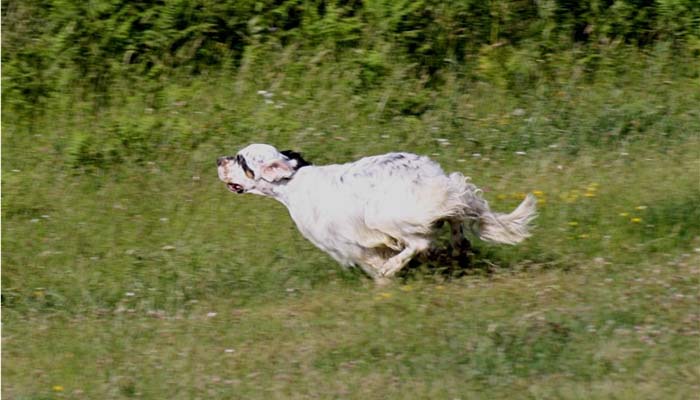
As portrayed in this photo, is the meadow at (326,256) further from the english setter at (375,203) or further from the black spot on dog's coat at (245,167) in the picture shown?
the black spot on dog's coat at (245,167)

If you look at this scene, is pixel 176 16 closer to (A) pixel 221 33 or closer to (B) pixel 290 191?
(A) pixel 221 33

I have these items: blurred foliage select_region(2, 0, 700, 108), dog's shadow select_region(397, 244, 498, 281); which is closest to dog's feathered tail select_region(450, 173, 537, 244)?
dog's shadow select_region(397, 244, 498, 281)

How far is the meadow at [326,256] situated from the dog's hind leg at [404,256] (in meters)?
0.11

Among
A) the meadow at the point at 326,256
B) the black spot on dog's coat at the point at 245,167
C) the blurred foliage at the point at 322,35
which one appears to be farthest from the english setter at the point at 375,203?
the blurred foliage at the point at 322,35

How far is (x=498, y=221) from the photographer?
850cm

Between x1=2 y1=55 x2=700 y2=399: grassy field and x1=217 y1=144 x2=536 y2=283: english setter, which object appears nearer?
x1=2 y1=55 x2=700 y2=399: grassy field

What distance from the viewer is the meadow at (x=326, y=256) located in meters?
7.17

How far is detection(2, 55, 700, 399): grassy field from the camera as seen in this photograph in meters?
7.13

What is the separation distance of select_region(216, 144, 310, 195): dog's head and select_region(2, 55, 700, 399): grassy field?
Answer: 2.02 ft

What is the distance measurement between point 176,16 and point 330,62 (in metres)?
1.42

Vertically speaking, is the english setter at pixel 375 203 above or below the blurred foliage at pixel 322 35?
above

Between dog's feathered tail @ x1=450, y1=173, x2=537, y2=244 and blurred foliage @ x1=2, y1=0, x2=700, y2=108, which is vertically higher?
dog's feathered tail @ x1=450, y1=173, x2=537, y2=244

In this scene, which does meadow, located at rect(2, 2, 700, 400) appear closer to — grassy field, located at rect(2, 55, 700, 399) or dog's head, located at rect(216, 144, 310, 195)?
grassy field, located at rect(2, 55, 700, 399)

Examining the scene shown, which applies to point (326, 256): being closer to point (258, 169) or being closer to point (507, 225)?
point (258, 169)
